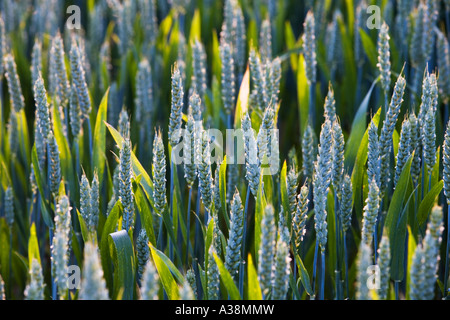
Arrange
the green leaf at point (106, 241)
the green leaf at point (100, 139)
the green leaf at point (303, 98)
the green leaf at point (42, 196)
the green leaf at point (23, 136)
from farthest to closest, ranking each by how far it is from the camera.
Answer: the green leaf at point (303, 98) < the green leaf at point (23, 136) < the green leaf at point (100, 139) < the green leaf at point (42, 196) < the green leaf at point (106, 241)

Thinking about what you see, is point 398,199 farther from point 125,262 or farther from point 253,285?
point 125,262

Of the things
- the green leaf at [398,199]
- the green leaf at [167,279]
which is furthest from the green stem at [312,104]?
the green leaf at [167,279]

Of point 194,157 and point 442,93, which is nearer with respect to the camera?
point 194,157

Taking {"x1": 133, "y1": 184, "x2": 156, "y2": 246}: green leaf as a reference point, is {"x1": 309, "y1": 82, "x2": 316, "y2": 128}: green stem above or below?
above

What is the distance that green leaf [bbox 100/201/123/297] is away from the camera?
141cm

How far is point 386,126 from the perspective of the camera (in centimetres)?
136

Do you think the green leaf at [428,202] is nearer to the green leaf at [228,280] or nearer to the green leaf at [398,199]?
the green leaf at [398,199]

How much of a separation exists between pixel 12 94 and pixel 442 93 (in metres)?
1.49

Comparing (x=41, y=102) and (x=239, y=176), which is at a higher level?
(x=41, y=102)

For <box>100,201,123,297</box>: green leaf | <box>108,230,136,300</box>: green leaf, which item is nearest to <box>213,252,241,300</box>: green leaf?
<box>108,230,136,300</box>: green leaf

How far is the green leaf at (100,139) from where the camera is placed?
5.57 ft

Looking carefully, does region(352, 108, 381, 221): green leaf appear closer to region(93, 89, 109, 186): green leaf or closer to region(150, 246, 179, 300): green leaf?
region(150, 246, 179, 300): green leaf
